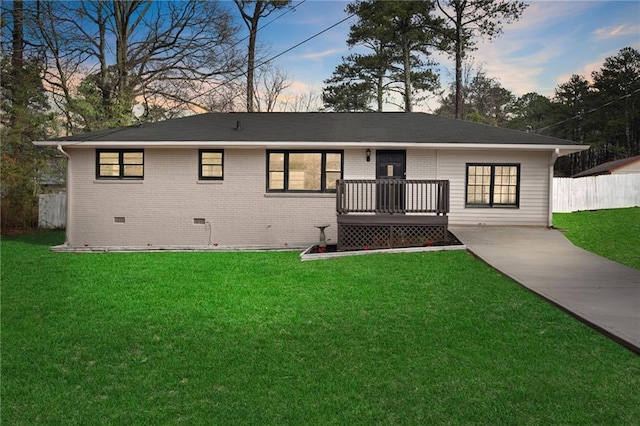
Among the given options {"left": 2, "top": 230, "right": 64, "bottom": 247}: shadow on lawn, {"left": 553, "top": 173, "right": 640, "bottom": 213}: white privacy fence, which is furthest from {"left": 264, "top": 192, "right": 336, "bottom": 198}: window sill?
{"left": 553, "top": 173, "right": 640, "bottom": 213}: white privacy fence

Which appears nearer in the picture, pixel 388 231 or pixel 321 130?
pixel 388 231

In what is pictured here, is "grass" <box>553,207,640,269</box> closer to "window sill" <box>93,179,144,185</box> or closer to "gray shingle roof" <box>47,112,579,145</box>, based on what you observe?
"gray shingle roof" <box>47,112,579,145</box>


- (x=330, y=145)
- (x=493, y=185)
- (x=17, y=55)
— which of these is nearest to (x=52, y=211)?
(x=17, y=55)

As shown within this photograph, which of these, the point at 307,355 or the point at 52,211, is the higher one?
the point at 52,211

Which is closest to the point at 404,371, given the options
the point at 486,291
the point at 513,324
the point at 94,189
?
the point at 513,324

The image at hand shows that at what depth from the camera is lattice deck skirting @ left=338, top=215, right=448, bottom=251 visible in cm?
1135

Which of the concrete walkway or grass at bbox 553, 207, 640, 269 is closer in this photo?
the concrete walkway

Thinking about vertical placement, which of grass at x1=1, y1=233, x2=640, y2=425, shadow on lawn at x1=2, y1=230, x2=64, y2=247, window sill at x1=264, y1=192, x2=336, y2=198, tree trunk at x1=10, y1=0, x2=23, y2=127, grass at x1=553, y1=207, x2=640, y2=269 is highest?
tree trunk at x1=10, y1=0, x2=23, y2=127

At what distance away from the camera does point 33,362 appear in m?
4.43

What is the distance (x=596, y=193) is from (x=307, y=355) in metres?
20.5

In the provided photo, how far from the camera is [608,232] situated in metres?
13.6

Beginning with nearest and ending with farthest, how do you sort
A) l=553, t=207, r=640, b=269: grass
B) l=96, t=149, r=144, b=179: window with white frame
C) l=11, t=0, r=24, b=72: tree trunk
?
l=553, t=207, r=640, b=269: grass, l=96, t=149, r=144, b=179: window with white frame, l=11, t=0, r=24, b=72: tree trunk

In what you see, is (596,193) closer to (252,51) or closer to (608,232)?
(608,232)

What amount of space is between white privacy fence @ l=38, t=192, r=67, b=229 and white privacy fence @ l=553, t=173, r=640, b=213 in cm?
2149
